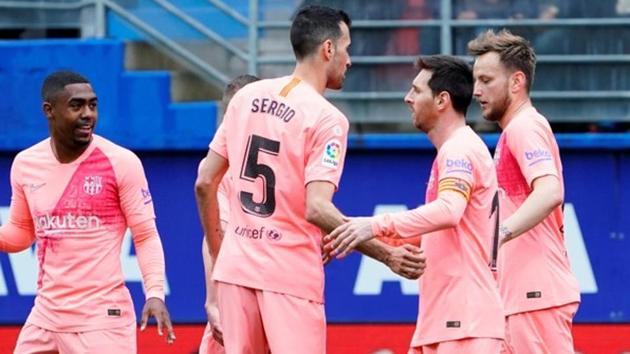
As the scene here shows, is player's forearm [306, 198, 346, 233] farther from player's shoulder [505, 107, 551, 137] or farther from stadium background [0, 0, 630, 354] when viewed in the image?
stadium background [0, 0, 630, 354]

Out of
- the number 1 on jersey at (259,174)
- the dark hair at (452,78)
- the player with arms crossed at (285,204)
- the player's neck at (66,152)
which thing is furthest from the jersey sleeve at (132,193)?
the dark hair at (452,78)

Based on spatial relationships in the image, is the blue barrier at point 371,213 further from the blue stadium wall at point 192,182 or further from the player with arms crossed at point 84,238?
the player with arms crossed at point 84,238

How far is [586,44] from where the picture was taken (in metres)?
10.7

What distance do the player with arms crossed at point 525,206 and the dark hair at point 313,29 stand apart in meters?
1.19

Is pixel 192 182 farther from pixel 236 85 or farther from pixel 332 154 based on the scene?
pixel 332 154

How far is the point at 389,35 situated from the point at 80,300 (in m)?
4.23

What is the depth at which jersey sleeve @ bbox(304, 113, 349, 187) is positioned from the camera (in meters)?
6.41

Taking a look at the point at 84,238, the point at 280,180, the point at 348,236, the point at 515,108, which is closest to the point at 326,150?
the point at 280,180

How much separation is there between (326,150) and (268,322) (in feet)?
2.48

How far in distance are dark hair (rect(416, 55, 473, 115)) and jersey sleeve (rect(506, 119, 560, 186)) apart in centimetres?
54

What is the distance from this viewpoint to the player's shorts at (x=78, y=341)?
7090mm

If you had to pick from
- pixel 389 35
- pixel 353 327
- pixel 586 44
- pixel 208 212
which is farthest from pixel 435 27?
pixel 208 212

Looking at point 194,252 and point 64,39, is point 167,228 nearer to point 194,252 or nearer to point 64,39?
point 194,252

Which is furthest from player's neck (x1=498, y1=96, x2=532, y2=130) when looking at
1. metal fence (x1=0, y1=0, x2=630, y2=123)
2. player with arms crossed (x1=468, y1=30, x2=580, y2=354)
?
metal fence (x1=0, y1=0, x2=630, y2=123)
